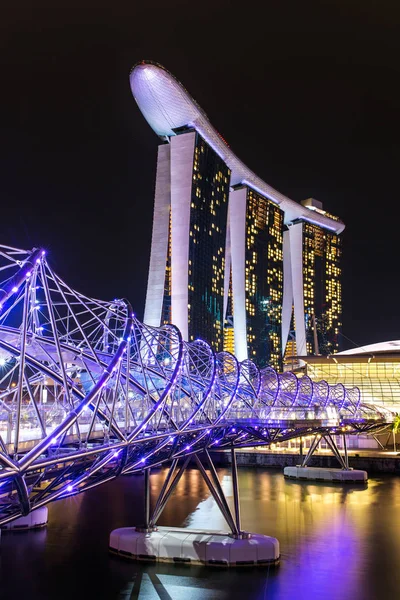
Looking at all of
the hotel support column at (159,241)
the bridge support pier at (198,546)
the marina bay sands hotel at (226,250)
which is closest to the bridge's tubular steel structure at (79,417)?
the bridge support pier at (198,546)

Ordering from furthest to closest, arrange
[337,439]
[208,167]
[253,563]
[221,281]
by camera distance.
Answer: [221,281]
[208,167]
[337,439]
[253,563]

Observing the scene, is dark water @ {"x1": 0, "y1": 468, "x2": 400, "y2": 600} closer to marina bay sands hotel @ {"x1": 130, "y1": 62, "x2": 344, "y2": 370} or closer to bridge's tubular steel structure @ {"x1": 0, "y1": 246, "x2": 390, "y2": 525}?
bridge's tubular steel structure @ {"x1": 0, "y1": 246, "x2": 390, "y2": 525}

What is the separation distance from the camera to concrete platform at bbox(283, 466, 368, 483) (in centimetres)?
5091

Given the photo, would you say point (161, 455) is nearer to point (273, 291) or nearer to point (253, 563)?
point (253, 563)

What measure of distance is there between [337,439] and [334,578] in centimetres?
4807

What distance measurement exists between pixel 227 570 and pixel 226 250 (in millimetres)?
92117

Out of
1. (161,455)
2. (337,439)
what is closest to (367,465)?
(337,439)

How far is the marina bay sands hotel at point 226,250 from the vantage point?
84.2 m

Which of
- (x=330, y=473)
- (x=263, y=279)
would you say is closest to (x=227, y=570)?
(x=330, y=473)

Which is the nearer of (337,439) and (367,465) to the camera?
(367,465)

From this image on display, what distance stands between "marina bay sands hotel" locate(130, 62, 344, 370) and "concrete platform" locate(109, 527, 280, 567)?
178 feet

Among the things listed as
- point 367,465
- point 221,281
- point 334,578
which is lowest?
point 334,578

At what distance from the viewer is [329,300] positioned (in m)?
153

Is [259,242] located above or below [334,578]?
above
